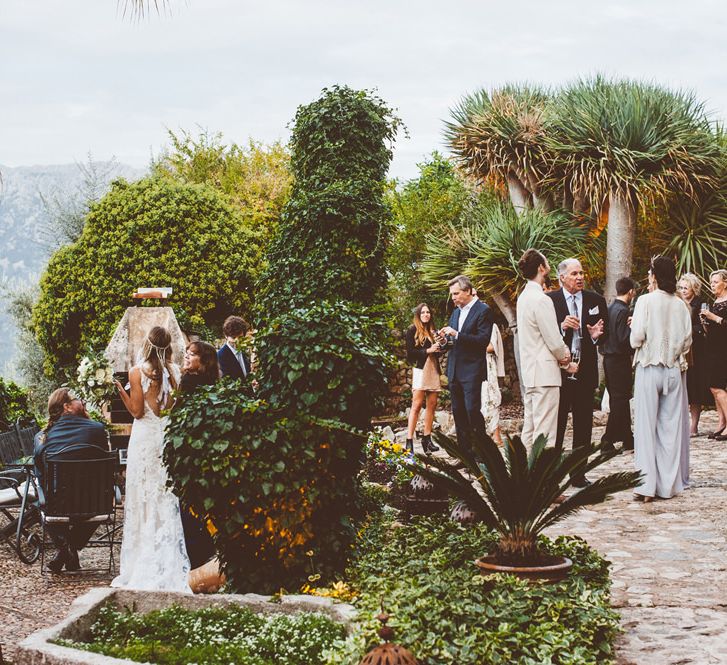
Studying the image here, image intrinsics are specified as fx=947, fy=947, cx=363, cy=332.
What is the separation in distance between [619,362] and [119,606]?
6.36 m

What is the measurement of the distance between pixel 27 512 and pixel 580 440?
4.67 meters

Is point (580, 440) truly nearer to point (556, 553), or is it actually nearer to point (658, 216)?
point (556, 553)

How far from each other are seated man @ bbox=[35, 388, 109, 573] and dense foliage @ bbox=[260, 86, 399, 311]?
2446mm

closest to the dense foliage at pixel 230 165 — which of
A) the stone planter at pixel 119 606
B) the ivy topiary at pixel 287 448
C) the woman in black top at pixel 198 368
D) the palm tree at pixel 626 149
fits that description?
the palm tree at pixel 626 149

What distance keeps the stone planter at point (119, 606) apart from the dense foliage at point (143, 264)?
36.3ft

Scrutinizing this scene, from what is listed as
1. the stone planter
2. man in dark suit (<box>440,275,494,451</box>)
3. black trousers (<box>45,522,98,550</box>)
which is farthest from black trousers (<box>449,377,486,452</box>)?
the stone planter

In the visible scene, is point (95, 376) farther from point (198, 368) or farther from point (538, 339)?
point (538, 339)

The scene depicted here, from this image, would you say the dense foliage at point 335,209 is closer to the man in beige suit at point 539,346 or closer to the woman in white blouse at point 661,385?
the man in beige suit at point 539,346

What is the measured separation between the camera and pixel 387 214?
939cm

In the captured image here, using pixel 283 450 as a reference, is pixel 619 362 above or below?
above

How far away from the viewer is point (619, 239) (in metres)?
17.0

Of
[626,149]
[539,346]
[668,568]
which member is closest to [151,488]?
[539,346]

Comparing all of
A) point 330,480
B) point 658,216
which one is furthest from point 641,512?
point 658,216

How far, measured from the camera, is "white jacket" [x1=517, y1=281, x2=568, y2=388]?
7.16m
